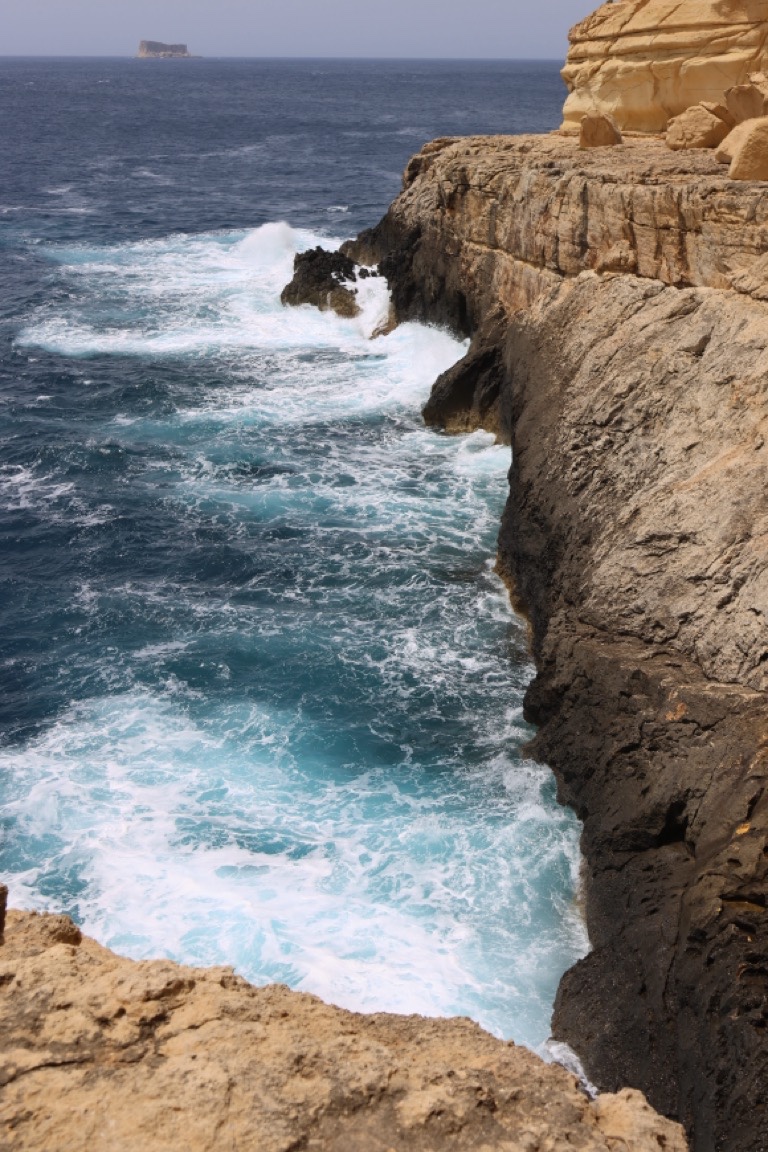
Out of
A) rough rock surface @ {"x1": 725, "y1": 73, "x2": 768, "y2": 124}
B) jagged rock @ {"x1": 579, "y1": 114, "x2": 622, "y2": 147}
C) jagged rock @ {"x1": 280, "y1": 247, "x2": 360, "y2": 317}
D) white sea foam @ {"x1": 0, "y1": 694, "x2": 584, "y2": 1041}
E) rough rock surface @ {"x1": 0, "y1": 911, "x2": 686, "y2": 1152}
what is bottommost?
white sea foam @ {"x1": 0, "y1": 694, "x2": 584, "y2": 1041}

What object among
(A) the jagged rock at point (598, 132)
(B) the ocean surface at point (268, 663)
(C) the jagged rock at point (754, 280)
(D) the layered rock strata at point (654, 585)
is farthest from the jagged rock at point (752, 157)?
(A) the jagged rock at point (598, 132)

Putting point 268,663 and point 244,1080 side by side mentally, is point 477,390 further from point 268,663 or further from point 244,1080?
point 244,1080

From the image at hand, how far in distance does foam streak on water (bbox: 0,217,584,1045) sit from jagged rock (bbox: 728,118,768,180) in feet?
32.6

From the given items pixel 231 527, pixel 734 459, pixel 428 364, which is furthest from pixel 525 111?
pixel 734 459

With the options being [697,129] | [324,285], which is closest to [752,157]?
[697,129]

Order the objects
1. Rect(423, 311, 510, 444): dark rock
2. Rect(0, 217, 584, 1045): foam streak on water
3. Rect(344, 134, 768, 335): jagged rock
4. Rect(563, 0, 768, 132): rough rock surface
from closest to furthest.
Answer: Rect(0, 217, 584, 1045): foam streak on water
Rect(344, 134, 768, 335): jagged rock
Rect(563, 0, 768, 132): rough rock surface
Rect(423, 311, 510, 444): dark rock

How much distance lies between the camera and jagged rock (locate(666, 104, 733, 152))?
28094 millimetres

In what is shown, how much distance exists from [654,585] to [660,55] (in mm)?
22236

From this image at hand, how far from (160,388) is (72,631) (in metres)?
→ 15.6

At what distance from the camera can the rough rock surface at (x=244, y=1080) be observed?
671 cm

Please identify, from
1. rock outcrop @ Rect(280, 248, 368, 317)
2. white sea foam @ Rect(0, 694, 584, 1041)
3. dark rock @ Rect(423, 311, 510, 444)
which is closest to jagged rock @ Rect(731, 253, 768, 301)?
white sea foam @ Rect(0, 694, 584, 1041)

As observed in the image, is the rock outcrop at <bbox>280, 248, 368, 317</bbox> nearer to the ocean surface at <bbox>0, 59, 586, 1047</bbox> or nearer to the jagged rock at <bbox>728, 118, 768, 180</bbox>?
the ocean surface at <bbox>0, 59, 586, 1047</bbox>

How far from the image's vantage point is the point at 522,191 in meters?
30.0

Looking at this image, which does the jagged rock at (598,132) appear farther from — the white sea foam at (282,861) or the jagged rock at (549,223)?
the white sea foam at (282,861)
